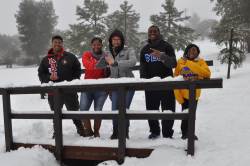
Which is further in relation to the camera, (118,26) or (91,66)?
(118,26)

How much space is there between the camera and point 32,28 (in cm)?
5628

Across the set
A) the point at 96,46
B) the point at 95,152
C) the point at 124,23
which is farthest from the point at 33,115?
the point at 124,23

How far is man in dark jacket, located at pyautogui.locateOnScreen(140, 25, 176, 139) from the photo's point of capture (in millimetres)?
6195

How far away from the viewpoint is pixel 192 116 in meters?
5.39

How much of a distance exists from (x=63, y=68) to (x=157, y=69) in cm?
201

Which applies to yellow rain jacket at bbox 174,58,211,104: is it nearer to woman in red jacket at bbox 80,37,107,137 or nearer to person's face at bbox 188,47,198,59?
person's face at bbox 188,47,198,59

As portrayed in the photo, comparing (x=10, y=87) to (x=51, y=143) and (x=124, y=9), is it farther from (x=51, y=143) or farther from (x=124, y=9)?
(x=124, y=9)

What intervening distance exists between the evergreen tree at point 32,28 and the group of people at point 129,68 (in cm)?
4960

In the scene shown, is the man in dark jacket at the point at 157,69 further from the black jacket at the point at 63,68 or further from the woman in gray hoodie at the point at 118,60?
the black jacket at the point at 63,68

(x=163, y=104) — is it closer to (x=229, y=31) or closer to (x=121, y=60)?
(x=121, y=60)

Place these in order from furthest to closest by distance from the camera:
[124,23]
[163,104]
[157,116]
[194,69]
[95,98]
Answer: [124,23] < [95,98] < [163,104] < [194,69] < [157,116]

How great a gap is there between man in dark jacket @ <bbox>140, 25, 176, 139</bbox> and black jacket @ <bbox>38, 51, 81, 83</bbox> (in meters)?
1.55

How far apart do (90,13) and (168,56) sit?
36.1m

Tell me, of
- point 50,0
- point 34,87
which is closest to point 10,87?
point 34,87
